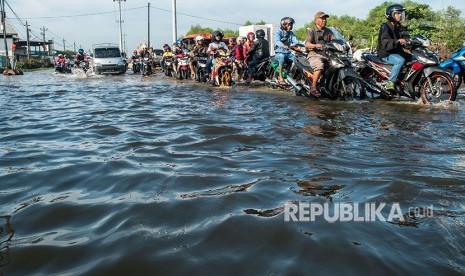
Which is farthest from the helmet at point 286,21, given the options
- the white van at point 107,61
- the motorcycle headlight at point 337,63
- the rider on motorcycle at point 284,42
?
the white van at point 107,61

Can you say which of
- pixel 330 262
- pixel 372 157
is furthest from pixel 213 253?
pixel 372 157

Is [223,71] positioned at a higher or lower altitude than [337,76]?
lower

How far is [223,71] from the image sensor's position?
500 inches

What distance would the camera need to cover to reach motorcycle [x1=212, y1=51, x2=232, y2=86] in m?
12.6

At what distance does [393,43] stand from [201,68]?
846 centimetres

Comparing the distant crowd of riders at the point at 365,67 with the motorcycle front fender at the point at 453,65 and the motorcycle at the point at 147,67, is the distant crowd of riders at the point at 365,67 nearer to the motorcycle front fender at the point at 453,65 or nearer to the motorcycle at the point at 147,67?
the motorcycle front fender at the point at 453,65

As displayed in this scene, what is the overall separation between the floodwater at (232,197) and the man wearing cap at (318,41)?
8.59 ft

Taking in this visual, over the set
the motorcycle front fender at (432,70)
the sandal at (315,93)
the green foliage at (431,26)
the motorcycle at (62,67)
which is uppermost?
the green foliage at (431,26)

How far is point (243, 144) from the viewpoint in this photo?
4.31m

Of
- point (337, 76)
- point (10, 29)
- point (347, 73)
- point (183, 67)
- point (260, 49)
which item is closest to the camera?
point (347, 73)

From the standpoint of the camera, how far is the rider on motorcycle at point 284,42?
9.77m

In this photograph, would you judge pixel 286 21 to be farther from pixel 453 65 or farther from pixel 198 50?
pixel 198 50

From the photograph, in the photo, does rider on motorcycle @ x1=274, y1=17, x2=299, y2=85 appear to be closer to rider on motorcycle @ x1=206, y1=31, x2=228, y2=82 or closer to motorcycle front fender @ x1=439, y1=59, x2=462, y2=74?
motorcycle front fender @ x1=439, y1=59, x2=462, y2=74

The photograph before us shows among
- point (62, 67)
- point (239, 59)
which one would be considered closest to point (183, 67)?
point (239, 59)
